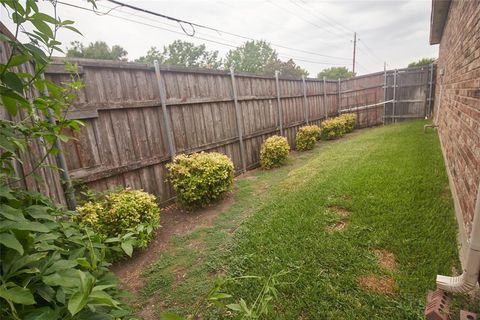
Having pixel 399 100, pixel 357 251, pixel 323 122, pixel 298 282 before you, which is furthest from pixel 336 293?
pixel 399 100

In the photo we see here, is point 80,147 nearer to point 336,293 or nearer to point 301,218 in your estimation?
point 301,218

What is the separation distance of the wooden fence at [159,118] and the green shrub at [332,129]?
7.89 feet

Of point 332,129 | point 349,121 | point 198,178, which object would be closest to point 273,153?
point 198,178

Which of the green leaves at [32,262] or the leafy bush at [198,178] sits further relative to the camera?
the leafy bush at [198,178]

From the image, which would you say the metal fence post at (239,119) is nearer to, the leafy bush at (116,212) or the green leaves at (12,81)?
the leafy bush at (116,212)

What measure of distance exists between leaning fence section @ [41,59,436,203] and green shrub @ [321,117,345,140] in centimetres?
249

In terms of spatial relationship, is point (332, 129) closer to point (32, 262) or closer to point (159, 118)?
point (159, 118)

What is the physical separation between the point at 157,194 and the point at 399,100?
40.8 feet

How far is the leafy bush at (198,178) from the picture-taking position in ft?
14.0

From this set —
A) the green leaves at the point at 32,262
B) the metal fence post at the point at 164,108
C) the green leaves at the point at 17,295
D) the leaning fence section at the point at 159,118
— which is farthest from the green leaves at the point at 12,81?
the metal fence post at the point at 164,108

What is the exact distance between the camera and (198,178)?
426cm

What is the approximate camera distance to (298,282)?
223 centimetres

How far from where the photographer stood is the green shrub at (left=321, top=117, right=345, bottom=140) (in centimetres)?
1077

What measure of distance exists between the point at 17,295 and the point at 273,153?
654cm
